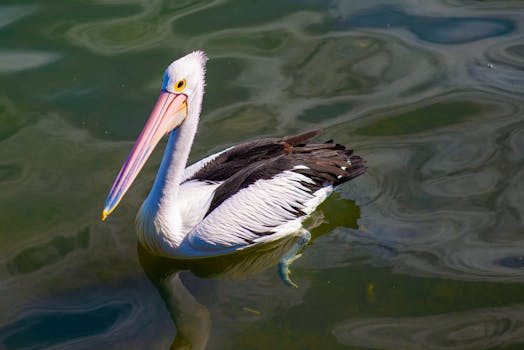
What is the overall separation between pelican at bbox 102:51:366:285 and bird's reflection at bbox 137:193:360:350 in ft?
0.21

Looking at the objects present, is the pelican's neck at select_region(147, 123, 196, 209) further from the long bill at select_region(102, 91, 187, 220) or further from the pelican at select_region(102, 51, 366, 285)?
the long bill at select_region(102, 91, 187, 220)

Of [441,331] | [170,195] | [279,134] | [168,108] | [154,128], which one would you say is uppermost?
[168,108]

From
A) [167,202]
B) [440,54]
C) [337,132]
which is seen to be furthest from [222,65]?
[167,202]

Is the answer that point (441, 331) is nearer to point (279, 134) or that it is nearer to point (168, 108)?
point (168, 108)

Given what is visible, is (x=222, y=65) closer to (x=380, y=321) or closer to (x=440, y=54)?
(x=440, y=54)

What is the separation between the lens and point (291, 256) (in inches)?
202

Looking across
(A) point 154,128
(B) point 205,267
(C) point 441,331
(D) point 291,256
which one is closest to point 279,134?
(D) point 291,256

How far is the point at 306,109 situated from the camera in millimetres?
6434

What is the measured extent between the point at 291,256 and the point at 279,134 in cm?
135

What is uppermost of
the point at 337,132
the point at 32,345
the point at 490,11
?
the point at 490,11

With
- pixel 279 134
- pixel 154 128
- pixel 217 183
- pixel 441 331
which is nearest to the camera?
pixel 441 331

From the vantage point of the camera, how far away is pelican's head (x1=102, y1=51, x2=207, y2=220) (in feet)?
15.6

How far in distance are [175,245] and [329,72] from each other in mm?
2482

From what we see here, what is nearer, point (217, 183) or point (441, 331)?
point (441, 331)
